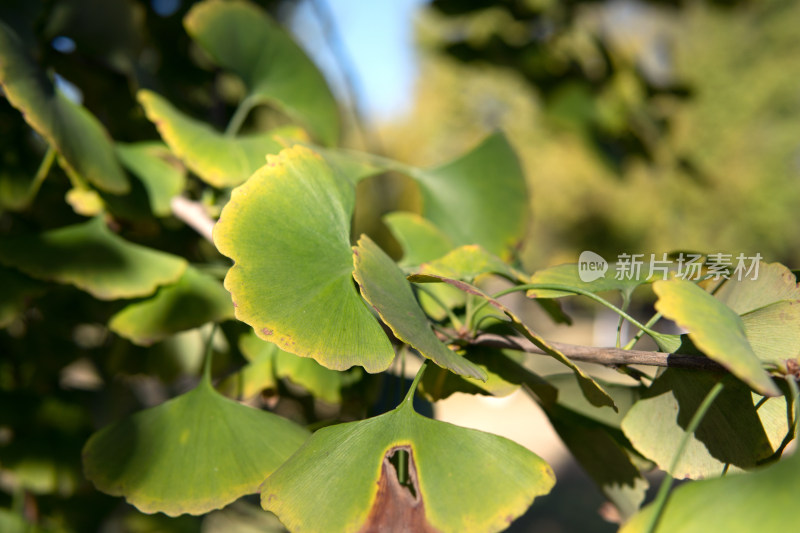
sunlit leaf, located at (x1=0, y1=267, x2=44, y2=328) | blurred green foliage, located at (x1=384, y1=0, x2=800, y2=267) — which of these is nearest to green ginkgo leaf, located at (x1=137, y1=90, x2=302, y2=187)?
sunlit leaf, located at (x1=0, y1=267, x2=44, y2=328)

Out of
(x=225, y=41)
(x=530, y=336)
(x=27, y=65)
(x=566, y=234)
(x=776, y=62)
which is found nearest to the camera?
(x=530, y=336)

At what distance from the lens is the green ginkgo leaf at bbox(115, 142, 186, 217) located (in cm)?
52

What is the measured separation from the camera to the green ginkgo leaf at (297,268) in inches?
12.3

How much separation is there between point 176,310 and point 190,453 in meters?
0.14

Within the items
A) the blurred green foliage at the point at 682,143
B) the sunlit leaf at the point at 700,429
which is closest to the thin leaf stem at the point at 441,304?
the sunlit leaf at the point at 700,429

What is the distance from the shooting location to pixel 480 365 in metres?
0.38

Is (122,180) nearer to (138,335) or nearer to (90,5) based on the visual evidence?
(138,335)

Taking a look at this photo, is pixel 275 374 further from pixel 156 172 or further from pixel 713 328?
pixel 713 328

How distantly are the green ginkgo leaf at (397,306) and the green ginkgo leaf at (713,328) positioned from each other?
0.33 ft

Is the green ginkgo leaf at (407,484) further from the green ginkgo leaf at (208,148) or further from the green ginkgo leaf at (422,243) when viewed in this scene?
the green ginkgo leaf at (208,148)

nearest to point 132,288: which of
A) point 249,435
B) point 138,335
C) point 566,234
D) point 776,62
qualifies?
point 138,335

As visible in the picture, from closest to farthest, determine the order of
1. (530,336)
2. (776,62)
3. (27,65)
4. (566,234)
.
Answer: (530,336), (27,65), (566,234), (776,62)

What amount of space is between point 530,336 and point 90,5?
1.94ft

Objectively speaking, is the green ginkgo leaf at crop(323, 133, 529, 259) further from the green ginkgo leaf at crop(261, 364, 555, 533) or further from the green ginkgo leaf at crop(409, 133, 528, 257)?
the green ginkgo leaf at crop(261, 364, 555, 533)
